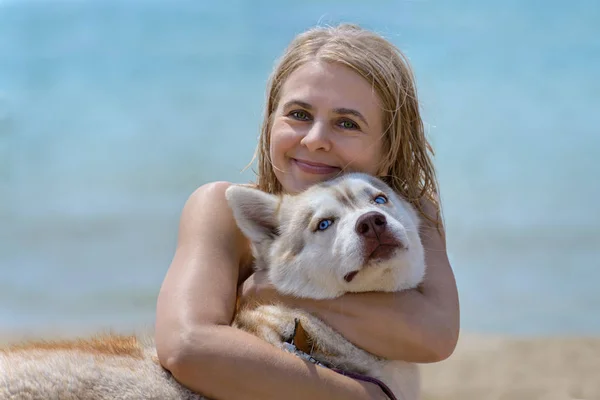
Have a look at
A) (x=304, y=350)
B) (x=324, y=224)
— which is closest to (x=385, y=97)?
(x=324, y=224)

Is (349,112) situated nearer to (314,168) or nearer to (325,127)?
(325,127)

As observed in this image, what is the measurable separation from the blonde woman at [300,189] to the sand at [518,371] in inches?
141

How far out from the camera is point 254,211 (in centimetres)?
376

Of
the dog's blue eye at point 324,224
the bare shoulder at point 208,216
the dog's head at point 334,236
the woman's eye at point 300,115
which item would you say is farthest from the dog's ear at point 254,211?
the woman's eye at point 300,115

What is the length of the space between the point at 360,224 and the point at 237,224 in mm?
856

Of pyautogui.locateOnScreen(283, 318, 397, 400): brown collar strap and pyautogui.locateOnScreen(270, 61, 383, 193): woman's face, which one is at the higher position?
pyautogui.locateOnScreen(270, 61, 383, 193): woman's face

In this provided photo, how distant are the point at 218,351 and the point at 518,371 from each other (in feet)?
20.8

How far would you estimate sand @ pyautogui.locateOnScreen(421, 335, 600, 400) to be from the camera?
757 cm

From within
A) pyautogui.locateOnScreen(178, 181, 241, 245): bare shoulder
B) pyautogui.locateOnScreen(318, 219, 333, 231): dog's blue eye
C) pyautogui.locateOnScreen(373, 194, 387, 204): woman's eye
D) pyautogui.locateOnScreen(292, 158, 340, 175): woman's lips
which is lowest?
pyautogui.locateOnScreen(178, 181, 241, 245): bare shoulder

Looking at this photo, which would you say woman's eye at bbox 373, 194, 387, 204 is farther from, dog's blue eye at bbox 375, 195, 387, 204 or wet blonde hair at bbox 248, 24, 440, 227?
wet blonde hair at bbox 248, 24, 440, 227

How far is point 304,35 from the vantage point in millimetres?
4371

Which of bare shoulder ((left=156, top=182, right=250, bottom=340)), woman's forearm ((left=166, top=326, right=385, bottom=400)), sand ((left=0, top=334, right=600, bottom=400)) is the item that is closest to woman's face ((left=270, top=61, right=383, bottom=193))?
bare shoulder ((left=156, top=182, right=250, bottom=340))

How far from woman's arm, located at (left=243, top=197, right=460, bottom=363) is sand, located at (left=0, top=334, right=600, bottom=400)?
142 inches

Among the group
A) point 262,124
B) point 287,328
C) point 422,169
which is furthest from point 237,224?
point 422,169
